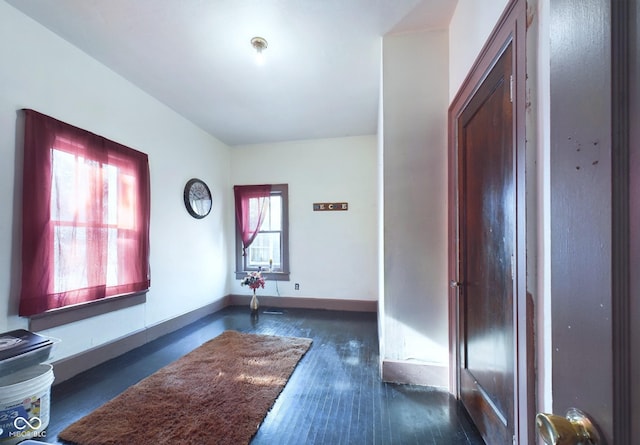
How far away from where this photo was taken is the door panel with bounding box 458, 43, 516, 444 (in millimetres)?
1229

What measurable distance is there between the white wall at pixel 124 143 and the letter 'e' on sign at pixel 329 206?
1.61 meters

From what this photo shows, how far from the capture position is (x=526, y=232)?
1021mm

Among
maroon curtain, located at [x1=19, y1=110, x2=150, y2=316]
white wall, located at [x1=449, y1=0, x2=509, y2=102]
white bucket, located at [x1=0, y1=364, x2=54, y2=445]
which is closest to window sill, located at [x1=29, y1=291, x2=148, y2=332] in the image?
maroon curtain, located at [x1=19, y1=110, x2=150, y2=316]

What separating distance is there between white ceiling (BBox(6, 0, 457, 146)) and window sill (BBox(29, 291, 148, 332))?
222cm

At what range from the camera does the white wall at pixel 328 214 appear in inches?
168

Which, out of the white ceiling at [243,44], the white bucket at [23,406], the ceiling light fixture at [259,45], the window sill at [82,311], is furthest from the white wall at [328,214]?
the white bucket at [23,406]

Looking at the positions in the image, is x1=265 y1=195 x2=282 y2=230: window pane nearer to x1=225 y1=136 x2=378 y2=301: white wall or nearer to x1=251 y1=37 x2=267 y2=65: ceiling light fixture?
x1=225 y1=136 x2=378 y2=301: white wall

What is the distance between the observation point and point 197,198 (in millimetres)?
3867

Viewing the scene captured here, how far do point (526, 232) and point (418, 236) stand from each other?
1.08 metres

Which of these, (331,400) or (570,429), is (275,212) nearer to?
(331,400)

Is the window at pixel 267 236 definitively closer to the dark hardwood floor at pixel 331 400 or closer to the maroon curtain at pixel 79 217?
the dark hardwood floor at pixel 331 400

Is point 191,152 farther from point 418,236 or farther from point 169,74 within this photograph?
point 418,236

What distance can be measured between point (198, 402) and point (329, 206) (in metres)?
3.09

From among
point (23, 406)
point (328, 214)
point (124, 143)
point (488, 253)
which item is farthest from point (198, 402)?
point (328, 214)
